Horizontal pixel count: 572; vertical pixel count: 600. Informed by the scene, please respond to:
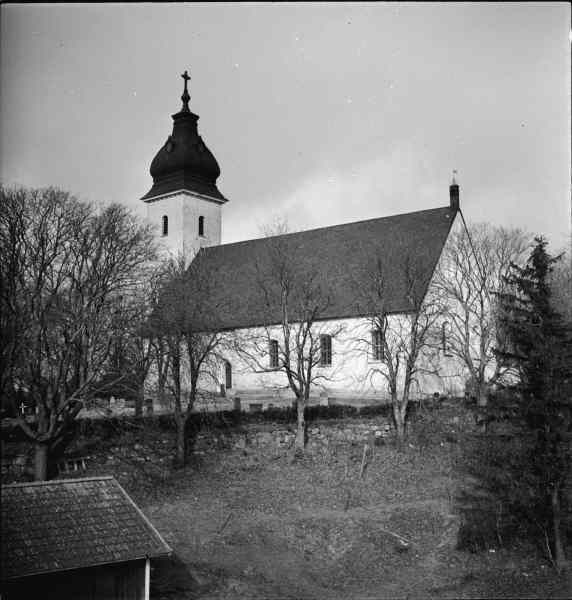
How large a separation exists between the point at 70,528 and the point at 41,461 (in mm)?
8827

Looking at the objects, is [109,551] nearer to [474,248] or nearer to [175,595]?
[175,595]

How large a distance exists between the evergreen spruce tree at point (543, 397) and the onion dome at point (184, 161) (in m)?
35.1

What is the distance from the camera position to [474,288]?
36.2m

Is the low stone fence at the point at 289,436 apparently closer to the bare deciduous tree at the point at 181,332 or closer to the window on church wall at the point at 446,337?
the bare deciduous tree at the point at 181,332

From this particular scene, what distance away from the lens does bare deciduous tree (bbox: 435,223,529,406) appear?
114 feet

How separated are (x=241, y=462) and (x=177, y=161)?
91.8 ft

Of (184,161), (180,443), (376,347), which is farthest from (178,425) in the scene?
(184,161)

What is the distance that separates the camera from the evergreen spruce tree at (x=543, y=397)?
18806 mm

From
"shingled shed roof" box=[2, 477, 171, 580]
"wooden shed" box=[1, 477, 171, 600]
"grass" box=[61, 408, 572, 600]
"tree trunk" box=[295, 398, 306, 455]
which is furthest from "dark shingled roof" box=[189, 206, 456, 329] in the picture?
"wooden shed" box=[1, 477, 171, 600]

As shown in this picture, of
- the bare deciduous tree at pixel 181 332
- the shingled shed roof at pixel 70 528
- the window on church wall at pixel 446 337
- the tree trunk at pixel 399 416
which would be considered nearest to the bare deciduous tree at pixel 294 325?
the bare deciduous tree at pixel 181 332

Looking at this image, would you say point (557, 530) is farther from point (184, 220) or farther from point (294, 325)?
point (184, 220)

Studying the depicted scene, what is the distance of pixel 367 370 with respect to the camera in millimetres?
37875

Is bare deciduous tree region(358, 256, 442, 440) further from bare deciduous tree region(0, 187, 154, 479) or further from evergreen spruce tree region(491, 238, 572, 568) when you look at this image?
bare deciduous tree region(0, 187, 154, 479)

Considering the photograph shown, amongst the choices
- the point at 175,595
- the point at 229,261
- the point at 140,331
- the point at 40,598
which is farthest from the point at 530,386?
the point at 229,261
